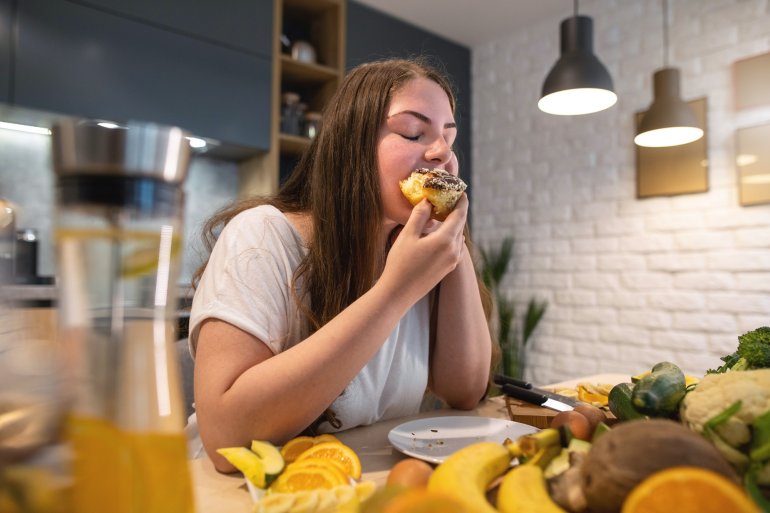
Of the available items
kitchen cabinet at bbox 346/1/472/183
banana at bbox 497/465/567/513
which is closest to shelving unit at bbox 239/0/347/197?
kitchen cabinet at bbox 346/1/472/183

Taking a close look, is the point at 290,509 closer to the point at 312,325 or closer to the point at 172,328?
the point at 172,328

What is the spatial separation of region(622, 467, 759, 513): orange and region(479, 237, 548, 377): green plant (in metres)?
3.34

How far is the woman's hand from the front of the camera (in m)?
0.81

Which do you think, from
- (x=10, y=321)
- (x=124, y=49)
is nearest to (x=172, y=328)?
(x=10, y=321)

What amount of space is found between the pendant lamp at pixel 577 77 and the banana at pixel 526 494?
1.88 metres

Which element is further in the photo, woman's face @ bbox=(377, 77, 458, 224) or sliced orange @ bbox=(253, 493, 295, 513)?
woman's face @ bbox=(377, 77, 458, 224)

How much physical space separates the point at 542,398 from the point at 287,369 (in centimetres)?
51

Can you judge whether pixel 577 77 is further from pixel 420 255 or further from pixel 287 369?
pixel 287 369

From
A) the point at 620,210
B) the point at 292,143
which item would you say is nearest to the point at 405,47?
the point at 292,143

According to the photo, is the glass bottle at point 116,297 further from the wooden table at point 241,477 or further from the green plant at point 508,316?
the green plant at point 508,316

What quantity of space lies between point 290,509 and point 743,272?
3.11 meters

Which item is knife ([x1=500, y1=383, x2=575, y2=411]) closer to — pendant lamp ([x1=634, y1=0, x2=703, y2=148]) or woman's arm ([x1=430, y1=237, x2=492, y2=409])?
woman's arm ([x1=430, y1=237, x2=492, y2=409])

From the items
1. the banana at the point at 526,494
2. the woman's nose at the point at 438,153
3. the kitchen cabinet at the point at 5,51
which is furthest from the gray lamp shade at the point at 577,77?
the kitchen cabinet at the point at 5,51

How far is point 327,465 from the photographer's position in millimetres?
564
